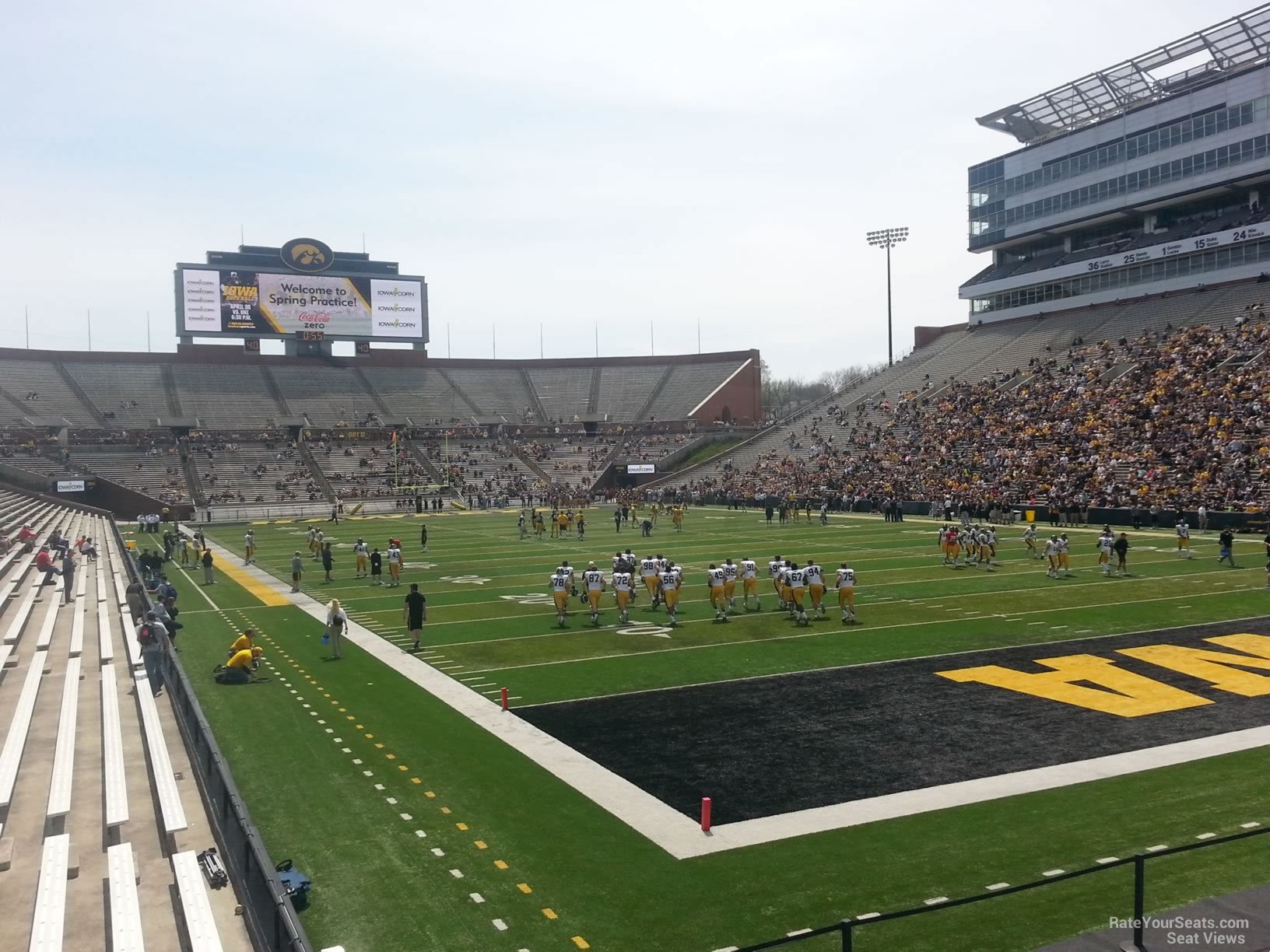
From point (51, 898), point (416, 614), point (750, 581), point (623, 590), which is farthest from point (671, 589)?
point (51, 898)

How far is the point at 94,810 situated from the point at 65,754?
132 cm

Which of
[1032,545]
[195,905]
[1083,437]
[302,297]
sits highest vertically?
[302,297]

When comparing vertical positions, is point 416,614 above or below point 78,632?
above

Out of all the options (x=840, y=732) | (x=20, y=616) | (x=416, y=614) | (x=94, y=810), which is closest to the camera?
(x=94, y=810)

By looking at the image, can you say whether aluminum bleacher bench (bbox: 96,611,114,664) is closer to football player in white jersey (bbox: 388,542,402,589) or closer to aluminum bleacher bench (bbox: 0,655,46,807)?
aluminum bleacher bench (bbox: 0,655,46,807)

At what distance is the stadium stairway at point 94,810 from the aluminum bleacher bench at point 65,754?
0.02 metres

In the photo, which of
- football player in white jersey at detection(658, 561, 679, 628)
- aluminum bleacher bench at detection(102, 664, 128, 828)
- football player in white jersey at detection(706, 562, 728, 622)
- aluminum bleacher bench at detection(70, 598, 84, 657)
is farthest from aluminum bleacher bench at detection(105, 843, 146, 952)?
football player in white jersey at detection(706, 562, 728, 622)

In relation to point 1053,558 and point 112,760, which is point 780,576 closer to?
point 1053,558

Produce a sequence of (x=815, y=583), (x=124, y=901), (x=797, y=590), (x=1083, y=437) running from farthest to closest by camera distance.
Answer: (x=1083, y=437) < (x=815, y=583) < (x=797, y=590) < (x=124, y=901)

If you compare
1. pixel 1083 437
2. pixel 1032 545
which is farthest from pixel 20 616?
pixel 1083 437

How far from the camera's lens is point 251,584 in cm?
2842

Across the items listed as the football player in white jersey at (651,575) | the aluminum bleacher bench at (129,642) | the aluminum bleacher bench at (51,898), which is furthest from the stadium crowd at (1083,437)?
the aluminum bleacher bench at (51,898)

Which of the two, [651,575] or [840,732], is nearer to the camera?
[840,732]

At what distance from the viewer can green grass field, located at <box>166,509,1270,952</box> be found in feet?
24.5
